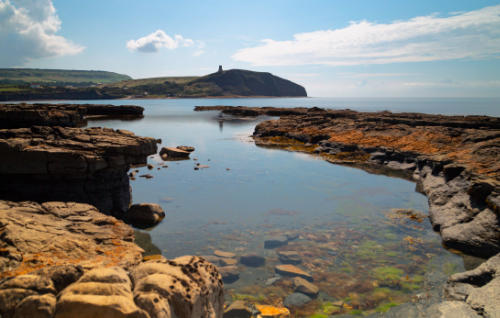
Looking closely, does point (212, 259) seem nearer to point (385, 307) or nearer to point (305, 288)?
point (305, 288)

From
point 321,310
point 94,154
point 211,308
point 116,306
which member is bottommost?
point 321,310

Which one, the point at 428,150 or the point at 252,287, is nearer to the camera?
the point at 252,287

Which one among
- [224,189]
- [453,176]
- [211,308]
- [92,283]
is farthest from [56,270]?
[453,176]

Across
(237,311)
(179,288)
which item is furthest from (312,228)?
(179,288)

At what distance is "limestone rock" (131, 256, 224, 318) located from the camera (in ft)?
17.0

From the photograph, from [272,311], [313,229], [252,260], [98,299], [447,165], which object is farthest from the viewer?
[447,165]

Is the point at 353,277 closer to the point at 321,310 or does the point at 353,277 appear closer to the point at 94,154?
the point at 321,310

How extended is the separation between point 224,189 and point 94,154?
9.01m

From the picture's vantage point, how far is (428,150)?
26.0m

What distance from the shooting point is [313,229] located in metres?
14.4

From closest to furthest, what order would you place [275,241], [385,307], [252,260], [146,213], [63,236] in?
[385,307]
[63,236]
[252,260]
[275,241]
[146,213]

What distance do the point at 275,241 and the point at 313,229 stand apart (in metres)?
2.36

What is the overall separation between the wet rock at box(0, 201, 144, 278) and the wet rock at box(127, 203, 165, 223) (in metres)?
2.72

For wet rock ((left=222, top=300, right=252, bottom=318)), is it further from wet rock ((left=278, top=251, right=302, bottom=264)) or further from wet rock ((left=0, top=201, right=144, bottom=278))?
wet rock ((left=278, top=251, right=302, bottom=264))
